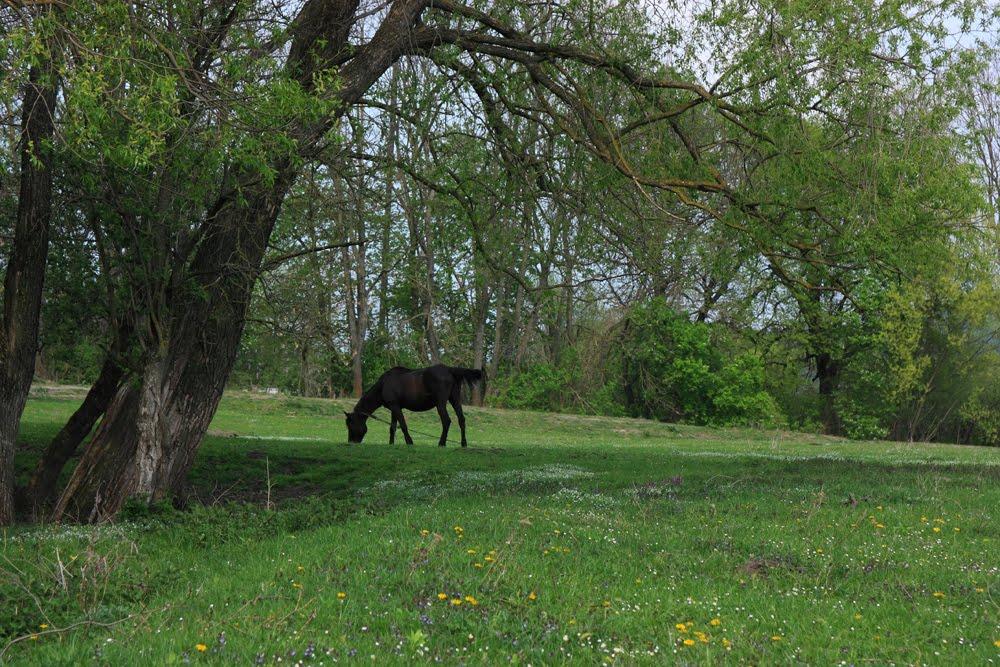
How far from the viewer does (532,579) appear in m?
7.83

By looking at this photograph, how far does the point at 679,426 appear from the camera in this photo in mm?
43719

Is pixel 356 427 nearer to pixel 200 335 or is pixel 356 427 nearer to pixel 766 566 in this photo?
pixel 200 335

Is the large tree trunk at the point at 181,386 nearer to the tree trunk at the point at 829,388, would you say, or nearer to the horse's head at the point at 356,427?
the horse's head at the point at 356,427

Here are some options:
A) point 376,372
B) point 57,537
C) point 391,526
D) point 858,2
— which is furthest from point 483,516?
point 376,372

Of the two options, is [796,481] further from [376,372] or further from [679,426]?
[376,372]

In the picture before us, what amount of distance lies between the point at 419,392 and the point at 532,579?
17.8 meters

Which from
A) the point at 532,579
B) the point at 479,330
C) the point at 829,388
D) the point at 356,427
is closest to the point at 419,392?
the point at 356,427

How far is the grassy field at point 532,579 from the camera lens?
626 centimetres

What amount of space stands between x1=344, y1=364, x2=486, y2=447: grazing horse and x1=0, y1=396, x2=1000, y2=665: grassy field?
395 inches

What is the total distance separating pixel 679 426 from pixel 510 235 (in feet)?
91.8

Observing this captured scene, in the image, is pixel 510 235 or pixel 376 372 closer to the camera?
pixel 510 235

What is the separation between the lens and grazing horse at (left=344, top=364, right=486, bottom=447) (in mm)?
24781

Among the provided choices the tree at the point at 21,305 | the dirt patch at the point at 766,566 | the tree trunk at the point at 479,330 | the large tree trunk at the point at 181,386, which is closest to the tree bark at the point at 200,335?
the large tree trunk at the point at 181,386

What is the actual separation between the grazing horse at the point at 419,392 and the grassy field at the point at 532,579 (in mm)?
10029
